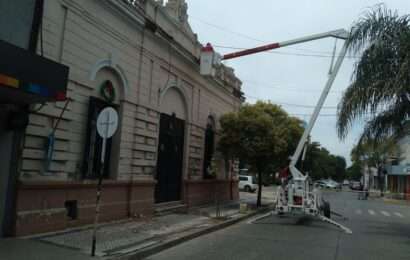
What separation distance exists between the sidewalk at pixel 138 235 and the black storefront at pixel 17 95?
45.8 inches

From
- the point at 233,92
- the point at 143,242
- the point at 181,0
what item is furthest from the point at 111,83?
the point at 233,92

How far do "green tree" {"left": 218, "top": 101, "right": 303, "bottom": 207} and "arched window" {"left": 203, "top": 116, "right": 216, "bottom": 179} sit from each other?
78 centimetres

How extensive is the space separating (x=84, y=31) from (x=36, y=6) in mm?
1816

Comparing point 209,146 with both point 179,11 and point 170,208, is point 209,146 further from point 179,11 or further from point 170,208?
point 179,11

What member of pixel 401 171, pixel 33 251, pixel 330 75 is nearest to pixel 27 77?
pixel 33 251

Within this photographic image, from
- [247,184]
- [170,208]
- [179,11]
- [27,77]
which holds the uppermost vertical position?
[179,11]

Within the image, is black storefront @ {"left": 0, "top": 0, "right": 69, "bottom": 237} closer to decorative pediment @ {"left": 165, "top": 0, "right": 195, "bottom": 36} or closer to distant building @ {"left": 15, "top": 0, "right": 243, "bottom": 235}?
distant building @ {"left": 15, "top": 0, "right": 243, "bottom": 235}

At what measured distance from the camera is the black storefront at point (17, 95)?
800 cm

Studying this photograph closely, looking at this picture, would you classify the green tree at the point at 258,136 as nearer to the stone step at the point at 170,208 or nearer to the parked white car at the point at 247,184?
the stone step at the point at 170,208

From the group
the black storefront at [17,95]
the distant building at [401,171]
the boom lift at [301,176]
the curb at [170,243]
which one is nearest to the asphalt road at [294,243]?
the curb at [170,243]

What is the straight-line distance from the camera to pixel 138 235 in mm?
Answer: 10164

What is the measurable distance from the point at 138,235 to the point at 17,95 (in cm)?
446

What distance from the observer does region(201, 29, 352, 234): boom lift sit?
14297 mm

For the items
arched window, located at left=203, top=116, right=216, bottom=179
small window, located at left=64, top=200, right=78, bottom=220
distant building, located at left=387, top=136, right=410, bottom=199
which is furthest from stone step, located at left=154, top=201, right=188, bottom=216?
distant building, located at left=387, top=136, right=410, bottom=199
